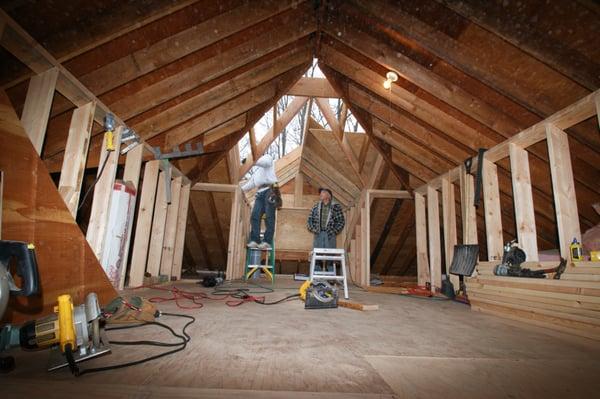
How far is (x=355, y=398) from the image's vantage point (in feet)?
3.32

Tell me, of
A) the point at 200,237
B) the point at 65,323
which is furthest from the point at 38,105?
the point at 200,237

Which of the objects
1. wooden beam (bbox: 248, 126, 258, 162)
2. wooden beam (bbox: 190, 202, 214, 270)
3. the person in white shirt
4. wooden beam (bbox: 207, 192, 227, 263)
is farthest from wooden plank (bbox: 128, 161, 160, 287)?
wooden beam (bbox: 190, 202, 214, 270)

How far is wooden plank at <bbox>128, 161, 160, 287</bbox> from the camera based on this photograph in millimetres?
4070

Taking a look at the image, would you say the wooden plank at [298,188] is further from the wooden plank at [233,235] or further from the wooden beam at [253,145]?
the wooden plank at [233,235]

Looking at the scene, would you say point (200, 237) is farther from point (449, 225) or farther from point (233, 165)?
point (449, 225)

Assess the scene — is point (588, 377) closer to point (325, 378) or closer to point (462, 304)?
point (325, 378)

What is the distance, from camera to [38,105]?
2.36 metres

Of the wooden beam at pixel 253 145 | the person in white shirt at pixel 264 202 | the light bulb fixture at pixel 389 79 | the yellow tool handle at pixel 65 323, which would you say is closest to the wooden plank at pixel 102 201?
the yellow tool handle at pixel 65 323

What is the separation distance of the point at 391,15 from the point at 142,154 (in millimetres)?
3486

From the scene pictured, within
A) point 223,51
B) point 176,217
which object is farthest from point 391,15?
point 176,217

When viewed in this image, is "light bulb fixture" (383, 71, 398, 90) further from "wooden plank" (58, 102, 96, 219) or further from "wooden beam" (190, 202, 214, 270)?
"wooden beam" (190, 202, 214, 270)

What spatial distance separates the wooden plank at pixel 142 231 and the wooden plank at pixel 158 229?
0.42m

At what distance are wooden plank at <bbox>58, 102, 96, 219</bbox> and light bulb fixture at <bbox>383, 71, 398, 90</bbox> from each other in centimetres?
335

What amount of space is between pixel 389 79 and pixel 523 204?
6.92 ft
